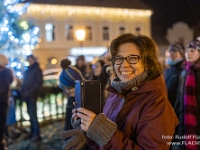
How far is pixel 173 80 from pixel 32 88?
3418 millimetres

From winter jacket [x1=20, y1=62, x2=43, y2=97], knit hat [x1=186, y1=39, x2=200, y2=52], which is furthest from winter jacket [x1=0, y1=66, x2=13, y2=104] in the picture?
knit hat [x1=186, y1=39, x2=200, y2=52]

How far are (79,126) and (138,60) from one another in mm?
579

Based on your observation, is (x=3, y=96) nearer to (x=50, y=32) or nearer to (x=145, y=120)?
(x=145, y=120)

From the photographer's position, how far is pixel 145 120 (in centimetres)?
175

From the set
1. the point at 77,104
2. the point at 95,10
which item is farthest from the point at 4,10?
the point at 95,10

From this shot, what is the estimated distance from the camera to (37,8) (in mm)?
30859

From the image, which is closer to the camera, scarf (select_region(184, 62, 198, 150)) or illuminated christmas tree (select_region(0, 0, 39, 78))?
scarf (select_region(184, 62, 198, 150))

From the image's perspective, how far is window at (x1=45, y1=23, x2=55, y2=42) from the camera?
32.3 metres

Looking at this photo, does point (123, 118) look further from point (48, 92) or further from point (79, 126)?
point (48, 92)

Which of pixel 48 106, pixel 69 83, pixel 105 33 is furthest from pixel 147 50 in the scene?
pixel 105 33

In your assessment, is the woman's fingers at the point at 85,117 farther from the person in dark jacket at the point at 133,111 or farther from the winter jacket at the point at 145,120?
the winter jacket at the point at 145,120

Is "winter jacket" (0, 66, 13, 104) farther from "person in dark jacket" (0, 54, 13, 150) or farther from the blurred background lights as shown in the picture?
the blurred background lights

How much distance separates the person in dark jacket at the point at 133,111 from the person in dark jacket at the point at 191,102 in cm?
182

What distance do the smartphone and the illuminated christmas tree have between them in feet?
32.5
